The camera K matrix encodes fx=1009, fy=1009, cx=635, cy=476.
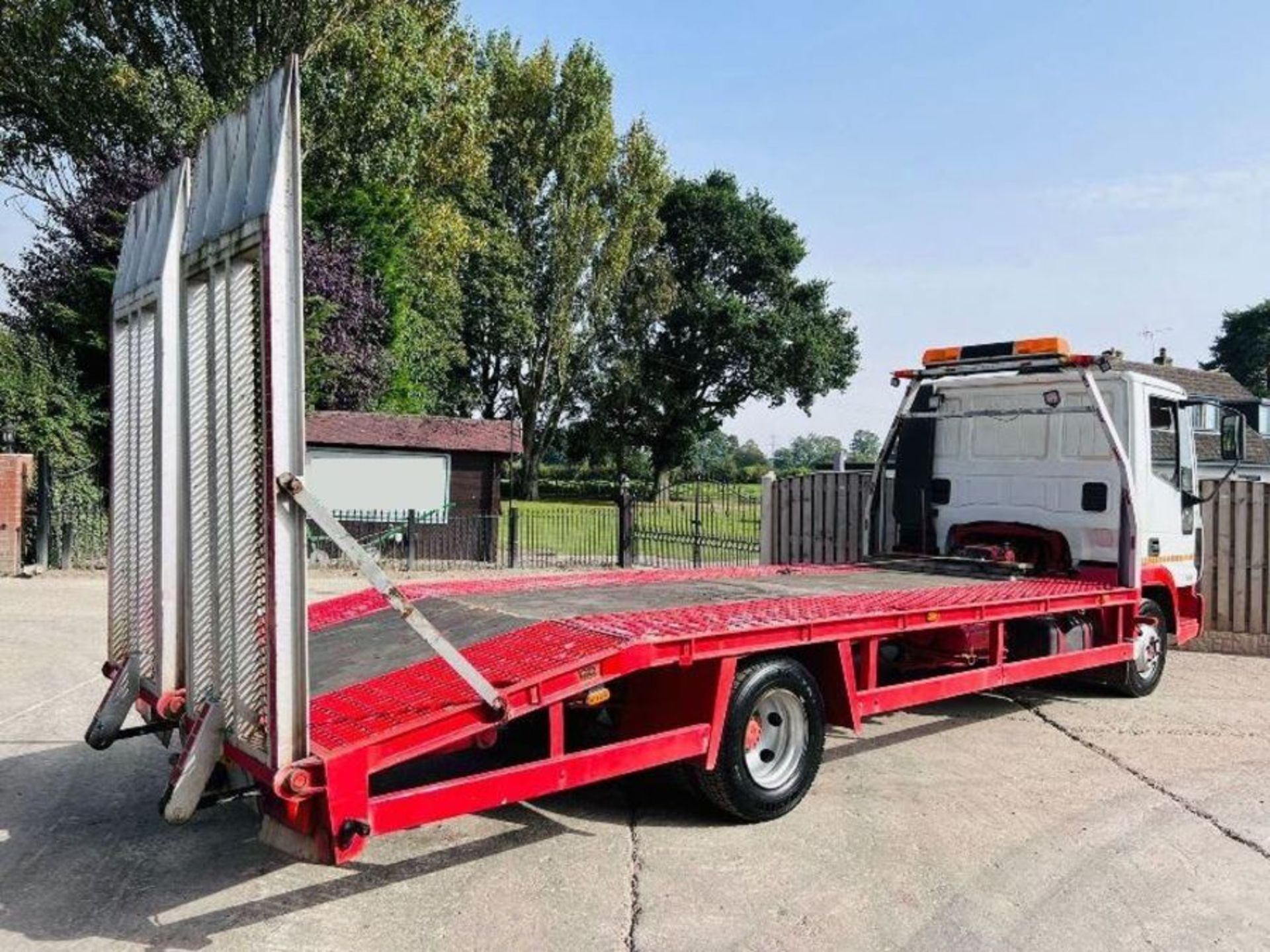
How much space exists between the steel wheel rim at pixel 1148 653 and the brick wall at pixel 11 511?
15698 mm

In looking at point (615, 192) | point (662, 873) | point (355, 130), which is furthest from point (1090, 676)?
point (615, 192)

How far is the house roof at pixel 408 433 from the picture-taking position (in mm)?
20234

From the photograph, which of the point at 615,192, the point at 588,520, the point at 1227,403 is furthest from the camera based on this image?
the point at 615,192

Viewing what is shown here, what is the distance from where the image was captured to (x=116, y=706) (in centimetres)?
484

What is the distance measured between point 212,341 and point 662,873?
9.97 feet

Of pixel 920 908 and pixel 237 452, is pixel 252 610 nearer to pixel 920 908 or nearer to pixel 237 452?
pixel 237 452

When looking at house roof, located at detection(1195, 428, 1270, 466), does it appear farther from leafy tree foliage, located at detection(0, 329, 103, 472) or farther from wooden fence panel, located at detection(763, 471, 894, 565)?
leafy tree foliage, located at detection(0, 329, 103, 472)

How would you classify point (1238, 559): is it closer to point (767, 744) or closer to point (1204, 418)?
point (1204, 418)

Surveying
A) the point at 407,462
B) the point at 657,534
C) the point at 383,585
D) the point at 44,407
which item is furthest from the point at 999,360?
the point at 44,407

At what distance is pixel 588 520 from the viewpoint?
70.5 feet

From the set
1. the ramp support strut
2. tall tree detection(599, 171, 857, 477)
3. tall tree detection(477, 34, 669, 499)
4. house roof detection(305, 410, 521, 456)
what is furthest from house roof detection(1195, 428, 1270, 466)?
tall tree detection(599, 171, 857, 477)

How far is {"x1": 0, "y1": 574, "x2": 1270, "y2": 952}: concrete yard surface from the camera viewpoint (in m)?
4.06

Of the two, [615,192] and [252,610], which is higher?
[615,192]

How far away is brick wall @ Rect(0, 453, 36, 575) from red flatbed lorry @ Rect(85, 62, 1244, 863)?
12102 mm
